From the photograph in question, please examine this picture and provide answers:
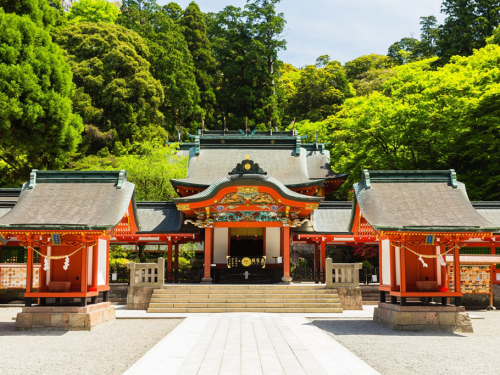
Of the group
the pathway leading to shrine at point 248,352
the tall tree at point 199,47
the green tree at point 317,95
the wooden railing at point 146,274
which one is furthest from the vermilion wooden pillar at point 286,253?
the tall tree at point 199,47

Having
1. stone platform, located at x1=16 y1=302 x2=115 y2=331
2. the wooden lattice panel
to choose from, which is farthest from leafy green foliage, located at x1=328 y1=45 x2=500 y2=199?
stone platform, located at x1=16 y1=302 x2=115 y2=331

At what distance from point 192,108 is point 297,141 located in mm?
20122

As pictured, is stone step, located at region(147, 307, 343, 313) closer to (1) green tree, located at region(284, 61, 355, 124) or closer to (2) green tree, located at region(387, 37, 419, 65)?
(1) green tree, located at region(284, 61, 355, 124)

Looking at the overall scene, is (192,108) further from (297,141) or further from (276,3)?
(297,141)

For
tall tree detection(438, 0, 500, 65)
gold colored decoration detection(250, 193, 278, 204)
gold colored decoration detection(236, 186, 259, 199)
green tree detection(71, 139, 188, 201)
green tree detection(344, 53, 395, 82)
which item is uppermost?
green tree detection(344, 53, 395, 82)

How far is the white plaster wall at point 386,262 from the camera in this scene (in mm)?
14094

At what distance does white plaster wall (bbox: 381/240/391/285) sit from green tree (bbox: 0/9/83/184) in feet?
59.8

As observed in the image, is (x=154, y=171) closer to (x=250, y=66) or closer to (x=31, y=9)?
(x=31, y=9)

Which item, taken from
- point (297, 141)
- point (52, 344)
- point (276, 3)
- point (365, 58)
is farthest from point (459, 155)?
point (365, 58)

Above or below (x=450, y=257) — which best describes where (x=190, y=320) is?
below

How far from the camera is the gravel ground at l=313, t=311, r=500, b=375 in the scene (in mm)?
8094

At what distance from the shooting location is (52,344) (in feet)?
34.5

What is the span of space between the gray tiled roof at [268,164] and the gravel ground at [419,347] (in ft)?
40.5

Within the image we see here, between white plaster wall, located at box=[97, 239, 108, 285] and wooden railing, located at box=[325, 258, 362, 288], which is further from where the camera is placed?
wooden railing, located at box=[325, 258, 362, 288]
